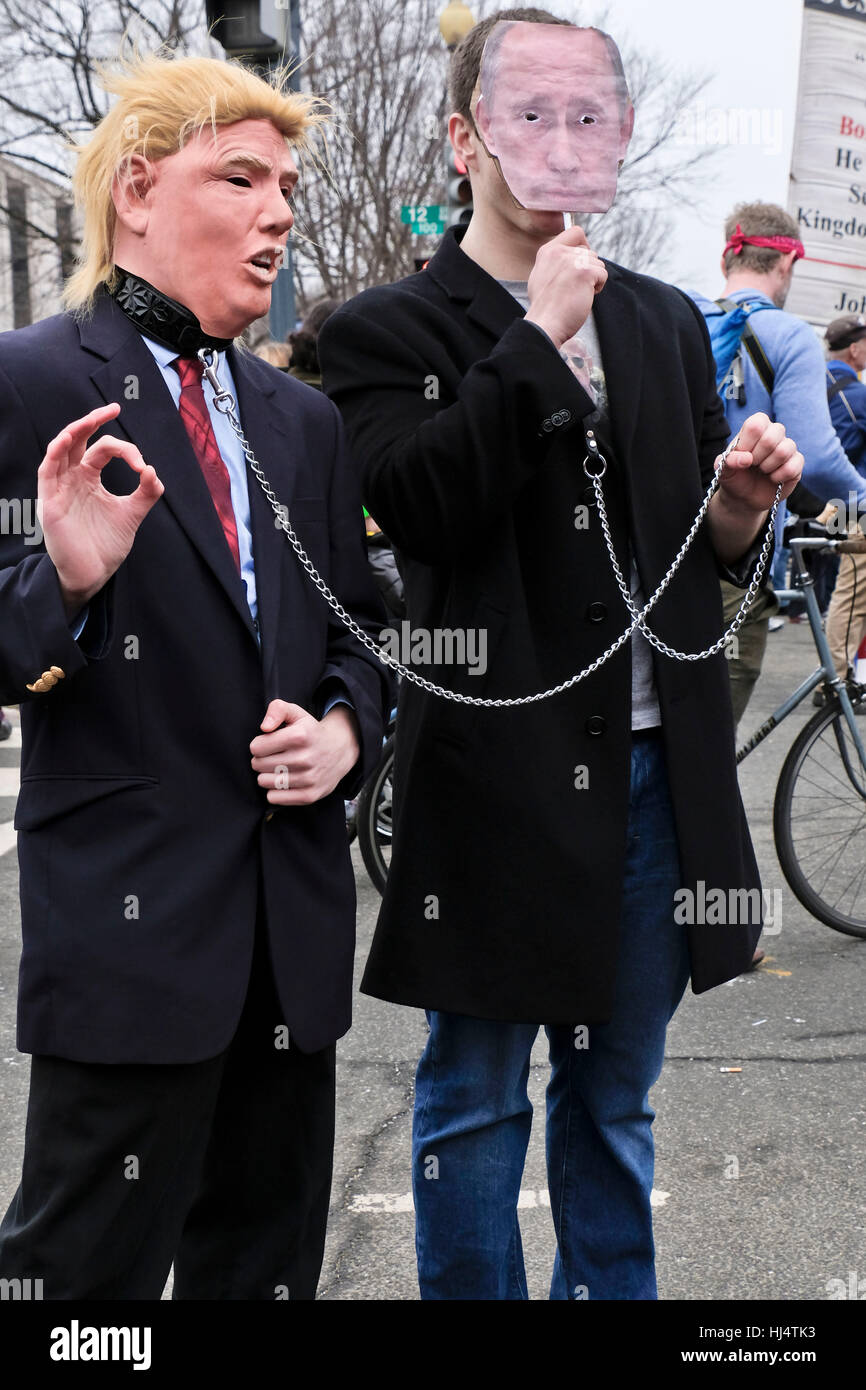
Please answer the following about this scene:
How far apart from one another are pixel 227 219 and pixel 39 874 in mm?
815

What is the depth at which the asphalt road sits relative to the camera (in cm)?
292

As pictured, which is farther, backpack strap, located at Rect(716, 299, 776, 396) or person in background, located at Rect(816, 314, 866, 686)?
person in background, located at Rect(816, 314, 866, 686)

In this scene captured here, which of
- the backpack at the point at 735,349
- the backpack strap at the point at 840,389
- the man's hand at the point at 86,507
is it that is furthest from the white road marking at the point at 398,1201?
the backpack strap at the point at 840,389

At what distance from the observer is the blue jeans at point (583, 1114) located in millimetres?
2096

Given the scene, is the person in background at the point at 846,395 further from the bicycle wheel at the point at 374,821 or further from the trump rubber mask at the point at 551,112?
the trump rubber mask at the point at 551,112

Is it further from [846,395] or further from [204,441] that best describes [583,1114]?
[846,395]

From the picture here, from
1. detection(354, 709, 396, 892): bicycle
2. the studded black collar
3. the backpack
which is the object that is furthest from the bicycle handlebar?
the studded black collar

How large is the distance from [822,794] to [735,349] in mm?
1397

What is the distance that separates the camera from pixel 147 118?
179cm

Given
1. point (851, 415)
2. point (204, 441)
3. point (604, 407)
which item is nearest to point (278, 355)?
point (851, 415)

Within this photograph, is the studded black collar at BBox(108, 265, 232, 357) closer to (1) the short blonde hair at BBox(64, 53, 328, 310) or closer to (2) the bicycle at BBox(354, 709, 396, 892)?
(1) the short blonde hair at BBox(64, 53, 328, 310)

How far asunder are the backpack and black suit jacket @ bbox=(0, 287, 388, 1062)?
2.76 m
